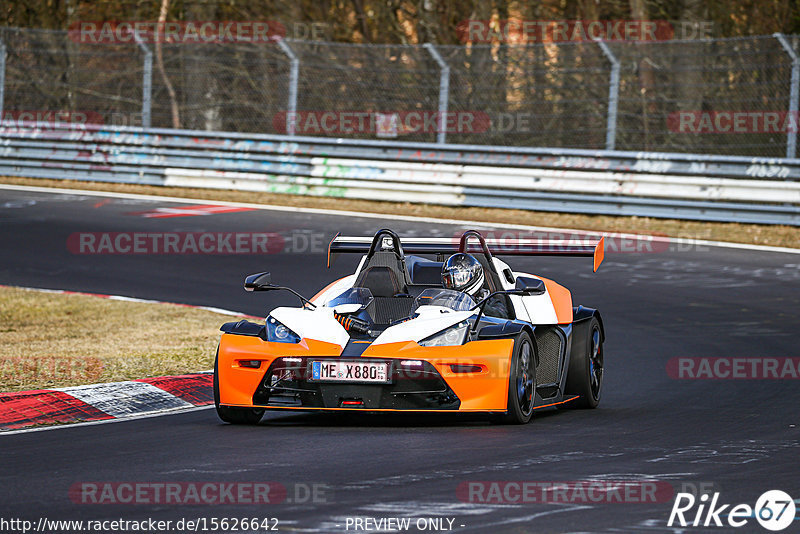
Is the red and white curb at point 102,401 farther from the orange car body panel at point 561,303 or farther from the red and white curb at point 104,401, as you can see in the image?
the orange car body panel at point 561,303

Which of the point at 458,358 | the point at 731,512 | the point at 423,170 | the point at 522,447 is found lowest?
the point at 522,447

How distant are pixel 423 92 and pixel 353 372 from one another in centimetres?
1705

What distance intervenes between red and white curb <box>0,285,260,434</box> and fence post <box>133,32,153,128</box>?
47.8 feet

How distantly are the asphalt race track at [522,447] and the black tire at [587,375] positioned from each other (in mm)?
141

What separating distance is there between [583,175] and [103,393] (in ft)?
41.6

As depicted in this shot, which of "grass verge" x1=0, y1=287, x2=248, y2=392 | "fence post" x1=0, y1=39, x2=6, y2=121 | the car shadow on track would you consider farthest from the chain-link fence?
the car shadow on track

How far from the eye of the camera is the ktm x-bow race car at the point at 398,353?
803 centimetres

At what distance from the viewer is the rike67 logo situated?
557 centimetres

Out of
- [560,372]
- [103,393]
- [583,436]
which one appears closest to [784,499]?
[583,436]

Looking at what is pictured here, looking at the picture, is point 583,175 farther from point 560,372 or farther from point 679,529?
point 679,529

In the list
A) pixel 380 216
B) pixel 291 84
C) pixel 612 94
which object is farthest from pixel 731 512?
pixel 291 84

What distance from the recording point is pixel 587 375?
948 cm

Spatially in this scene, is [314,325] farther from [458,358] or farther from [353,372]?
[458,358]

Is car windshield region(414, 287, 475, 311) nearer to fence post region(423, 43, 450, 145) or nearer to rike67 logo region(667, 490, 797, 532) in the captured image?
rike67 logo region(667, 490, 797, 532)
